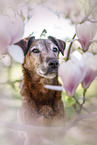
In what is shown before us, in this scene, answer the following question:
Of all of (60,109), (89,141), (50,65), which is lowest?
(89,141)

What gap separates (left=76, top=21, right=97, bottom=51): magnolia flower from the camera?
13.2 inches

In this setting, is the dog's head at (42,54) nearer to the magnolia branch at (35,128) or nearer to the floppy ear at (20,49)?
the floppy ear at (20,49)

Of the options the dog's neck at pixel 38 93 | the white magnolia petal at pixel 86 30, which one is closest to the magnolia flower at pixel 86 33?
the white magnolia petal at pixel 86 30

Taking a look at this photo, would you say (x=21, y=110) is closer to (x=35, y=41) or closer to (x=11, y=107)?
(x=11, y=107)

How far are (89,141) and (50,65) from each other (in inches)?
9.8

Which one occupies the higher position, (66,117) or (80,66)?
(80,66)

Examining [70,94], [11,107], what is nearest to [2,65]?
[11,107]

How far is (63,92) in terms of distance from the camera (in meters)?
0.39

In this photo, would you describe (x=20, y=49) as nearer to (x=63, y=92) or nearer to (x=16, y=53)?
(x=16, y=53)

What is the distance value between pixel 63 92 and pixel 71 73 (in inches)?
4.6

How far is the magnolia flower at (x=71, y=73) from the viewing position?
0.28m

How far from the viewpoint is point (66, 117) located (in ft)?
1.33

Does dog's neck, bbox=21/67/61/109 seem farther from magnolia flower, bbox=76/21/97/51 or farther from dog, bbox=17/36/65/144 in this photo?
magnolia flower, bbox=76/21/97/51

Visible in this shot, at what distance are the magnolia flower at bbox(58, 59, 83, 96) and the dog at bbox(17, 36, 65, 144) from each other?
0.05 metres
